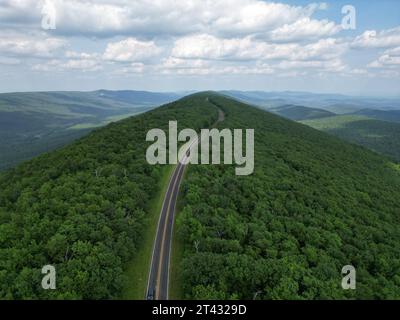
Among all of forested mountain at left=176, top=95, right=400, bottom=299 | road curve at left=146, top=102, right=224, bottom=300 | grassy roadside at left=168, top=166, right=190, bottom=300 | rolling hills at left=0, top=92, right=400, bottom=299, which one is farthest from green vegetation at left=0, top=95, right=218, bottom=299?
forested mountain at left=176, top=95, right=400, bottom=299

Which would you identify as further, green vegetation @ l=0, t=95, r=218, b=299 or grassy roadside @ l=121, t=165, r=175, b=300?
grassy roadside @ l=121, t=165, r=175, b=300

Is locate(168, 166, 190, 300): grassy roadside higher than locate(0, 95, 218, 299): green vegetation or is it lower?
lower

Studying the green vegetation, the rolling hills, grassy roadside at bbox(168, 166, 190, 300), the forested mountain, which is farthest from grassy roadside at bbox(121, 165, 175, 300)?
the forested mountain

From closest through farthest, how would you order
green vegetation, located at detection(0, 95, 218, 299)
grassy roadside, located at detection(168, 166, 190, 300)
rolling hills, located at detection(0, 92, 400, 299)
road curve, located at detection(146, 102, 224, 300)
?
green vegetation, located at detection(0, 95, 218, 299) → rolling hills, located at detection(0, 92, 400, 299) → grassy roadside, located at detection(168, 166, 190, 300) → road curve, located at detection(146, 102, 224, 300)

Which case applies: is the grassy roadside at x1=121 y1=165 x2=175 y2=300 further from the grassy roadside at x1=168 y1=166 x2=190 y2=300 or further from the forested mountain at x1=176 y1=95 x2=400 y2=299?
the forested mountain at x1=176 y1=95 x2=400 y2=299

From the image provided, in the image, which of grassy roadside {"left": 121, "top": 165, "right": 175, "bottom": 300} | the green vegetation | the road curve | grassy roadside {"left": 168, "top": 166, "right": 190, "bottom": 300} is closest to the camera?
the green vegetation

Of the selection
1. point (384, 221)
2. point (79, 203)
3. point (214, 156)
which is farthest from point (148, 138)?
point (384, 221)

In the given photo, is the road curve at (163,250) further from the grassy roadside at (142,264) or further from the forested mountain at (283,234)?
the forested mountain at (283,234)

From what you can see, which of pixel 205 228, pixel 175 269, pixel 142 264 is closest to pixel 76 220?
pixel 142 264

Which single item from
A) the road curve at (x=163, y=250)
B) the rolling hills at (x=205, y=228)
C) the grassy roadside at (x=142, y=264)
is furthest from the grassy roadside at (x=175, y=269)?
the grassy roadside at (x=142, y=264)
